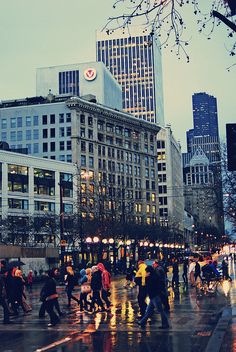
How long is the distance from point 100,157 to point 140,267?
315ft

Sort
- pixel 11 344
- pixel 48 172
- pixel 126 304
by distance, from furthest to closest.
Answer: pixel 48 172, pixel 126 304, pixel 11 344

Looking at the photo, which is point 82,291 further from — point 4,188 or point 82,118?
point 82,118

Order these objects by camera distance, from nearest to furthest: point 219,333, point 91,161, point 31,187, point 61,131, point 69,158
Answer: point 219,333
point 31,187
point 69,158
point 61,131
point 91,161

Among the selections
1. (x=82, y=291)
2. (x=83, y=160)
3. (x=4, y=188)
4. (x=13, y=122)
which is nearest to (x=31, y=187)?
(x=4, y=188)

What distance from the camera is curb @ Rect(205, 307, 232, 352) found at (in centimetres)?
1219

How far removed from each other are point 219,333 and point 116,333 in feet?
9.19

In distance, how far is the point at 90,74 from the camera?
14712 centimetres

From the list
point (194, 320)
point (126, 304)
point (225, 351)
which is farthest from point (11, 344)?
point (126, 304)

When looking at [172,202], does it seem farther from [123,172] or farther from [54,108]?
[54,108]

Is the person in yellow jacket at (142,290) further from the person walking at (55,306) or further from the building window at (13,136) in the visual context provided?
the building window at (13,136)

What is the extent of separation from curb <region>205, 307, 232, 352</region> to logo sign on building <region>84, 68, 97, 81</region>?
430ft

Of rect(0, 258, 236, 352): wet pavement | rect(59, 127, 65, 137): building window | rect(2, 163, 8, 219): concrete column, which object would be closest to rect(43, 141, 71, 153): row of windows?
rect(59, 127, 65, 137): building window

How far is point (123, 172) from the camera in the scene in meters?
124

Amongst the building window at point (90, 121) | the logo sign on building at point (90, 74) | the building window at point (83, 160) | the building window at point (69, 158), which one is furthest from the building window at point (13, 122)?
the logo sign on building at point (90, 74)
